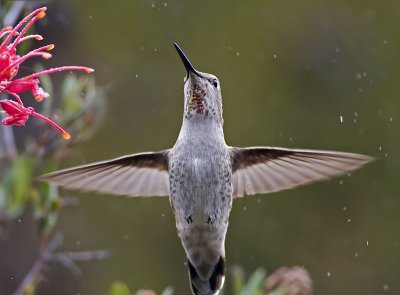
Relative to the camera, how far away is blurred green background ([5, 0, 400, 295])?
5.38 m

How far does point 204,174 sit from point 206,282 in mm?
414

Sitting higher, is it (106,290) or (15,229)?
(15,229)

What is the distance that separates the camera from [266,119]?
5.59m

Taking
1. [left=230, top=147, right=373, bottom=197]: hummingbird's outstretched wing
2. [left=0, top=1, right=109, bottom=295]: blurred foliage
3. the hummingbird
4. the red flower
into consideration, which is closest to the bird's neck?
the hummingbird

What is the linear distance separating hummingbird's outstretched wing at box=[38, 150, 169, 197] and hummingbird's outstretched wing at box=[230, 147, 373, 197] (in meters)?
0.28

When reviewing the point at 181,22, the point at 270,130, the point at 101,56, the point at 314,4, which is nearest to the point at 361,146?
the point at 270,130

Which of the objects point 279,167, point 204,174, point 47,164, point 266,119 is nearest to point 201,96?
point 204,174

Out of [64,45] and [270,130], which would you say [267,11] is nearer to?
[270,130]

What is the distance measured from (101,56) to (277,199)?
155 cm

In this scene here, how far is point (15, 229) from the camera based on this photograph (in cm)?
473

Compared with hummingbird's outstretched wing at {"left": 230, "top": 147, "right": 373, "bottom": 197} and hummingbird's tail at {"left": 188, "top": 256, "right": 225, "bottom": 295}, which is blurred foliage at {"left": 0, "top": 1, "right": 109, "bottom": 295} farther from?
hummingbird's outstretched wing at {"left": 230, "top": 147, "right": 373, "bottom": 197}

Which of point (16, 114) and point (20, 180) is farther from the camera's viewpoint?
point (20, 180)

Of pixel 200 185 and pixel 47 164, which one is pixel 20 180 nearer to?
pixel 47 164

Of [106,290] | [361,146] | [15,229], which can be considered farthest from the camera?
[361,146]
